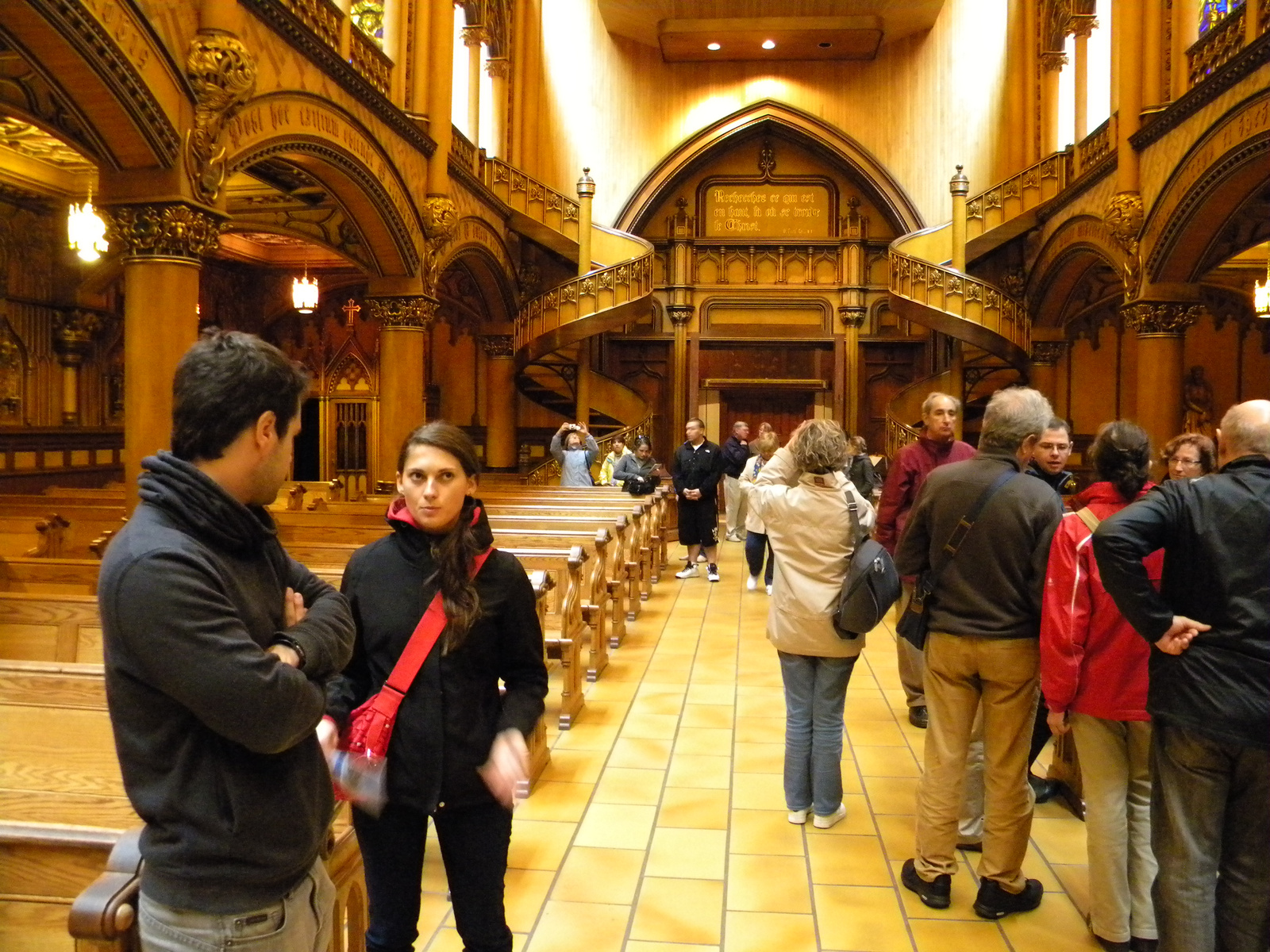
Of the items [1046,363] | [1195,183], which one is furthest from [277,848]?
[1046,363]

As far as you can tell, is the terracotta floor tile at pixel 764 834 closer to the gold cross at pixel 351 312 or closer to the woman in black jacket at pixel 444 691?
the woman in black jacket at pixel 444 691

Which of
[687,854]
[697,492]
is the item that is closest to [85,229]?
[697,492]

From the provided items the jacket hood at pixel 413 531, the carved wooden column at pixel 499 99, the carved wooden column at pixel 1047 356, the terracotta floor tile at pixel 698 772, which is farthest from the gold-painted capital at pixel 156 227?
the carved wooden column at pixel 1047 356

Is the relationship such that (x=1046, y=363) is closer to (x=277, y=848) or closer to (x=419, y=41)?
(x=419, y=41)

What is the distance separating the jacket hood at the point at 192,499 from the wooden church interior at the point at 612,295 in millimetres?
509

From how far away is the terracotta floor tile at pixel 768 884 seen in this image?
337 centimetres

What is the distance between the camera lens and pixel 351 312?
16312 mm

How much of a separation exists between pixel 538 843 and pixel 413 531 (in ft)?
7.05

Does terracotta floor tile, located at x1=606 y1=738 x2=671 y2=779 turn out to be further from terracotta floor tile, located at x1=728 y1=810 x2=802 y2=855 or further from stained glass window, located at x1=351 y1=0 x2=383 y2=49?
stained glass window, located at x1=351 y1=0 x2=383 y2=49

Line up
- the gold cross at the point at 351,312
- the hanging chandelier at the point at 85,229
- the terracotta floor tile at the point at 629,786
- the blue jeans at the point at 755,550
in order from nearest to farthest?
1. the terracotta floor tile at the point at 629,786
2. the hanging chandelier at the point at 85,229
3. the blue jeans at the point at 755,550
4. the gold cross at the point at 351,312

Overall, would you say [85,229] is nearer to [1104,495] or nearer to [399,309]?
[399,309]

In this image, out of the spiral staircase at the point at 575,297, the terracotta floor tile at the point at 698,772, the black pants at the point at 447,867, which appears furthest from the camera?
the spiral staircase at the point at 575,297

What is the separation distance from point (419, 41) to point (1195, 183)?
821 centimetres

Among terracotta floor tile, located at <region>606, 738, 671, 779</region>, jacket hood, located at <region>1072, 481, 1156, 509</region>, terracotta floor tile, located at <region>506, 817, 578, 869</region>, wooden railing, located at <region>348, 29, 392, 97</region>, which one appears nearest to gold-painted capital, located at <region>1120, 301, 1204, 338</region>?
terracotta floor tile, located at <region>606, 738, 671, 779</region>
